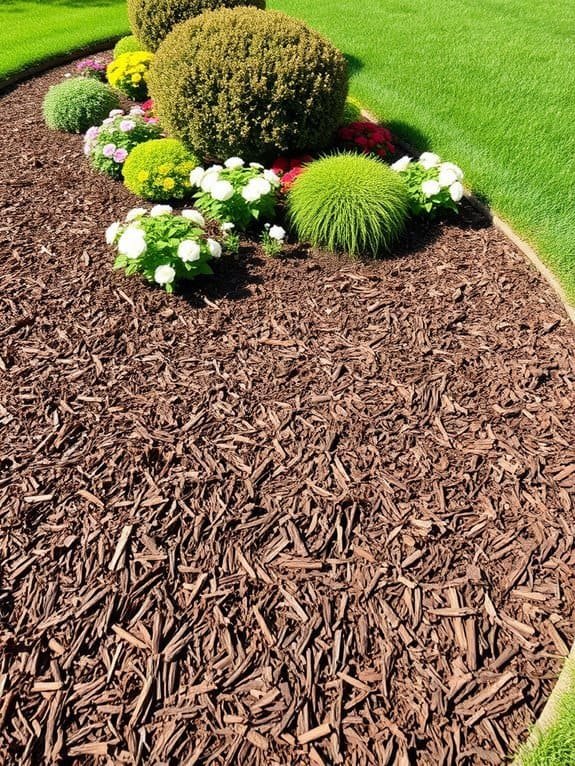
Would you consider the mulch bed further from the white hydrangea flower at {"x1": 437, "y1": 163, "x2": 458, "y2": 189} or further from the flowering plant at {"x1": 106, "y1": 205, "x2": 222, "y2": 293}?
the white hydrangea flower at {"x1": 437, "y1": 163, "x2": 458, "y2": 189}

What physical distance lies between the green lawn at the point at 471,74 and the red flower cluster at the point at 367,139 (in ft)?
2.24

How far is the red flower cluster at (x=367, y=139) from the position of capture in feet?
20.0

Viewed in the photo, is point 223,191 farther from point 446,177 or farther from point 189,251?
point 446,177

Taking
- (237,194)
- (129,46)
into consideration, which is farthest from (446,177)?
Answer: (129,46)

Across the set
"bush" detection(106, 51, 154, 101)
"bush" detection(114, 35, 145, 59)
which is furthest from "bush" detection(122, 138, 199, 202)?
"bush" detection(114, 35, 145, 59)

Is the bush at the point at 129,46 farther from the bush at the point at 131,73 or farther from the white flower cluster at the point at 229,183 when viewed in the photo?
the white flower cluster at the point at 229,183

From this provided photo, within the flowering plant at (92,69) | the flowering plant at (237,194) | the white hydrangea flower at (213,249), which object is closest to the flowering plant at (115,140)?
the flowering plant at (237,194)

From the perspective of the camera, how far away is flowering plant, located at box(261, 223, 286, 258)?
497cm

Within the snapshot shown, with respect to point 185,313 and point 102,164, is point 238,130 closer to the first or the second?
point 102,164

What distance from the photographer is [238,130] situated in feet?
17.9

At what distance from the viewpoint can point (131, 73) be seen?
783 cm

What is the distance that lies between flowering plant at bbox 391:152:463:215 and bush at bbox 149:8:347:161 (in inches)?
40.3

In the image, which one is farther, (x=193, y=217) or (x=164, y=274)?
(x=193, y=217)

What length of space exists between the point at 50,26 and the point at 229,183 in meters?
8.59
